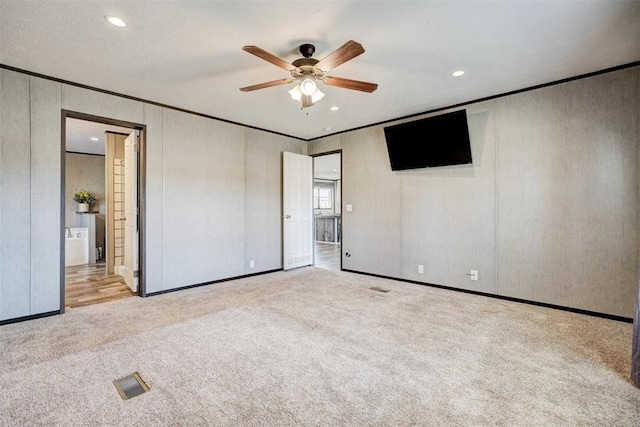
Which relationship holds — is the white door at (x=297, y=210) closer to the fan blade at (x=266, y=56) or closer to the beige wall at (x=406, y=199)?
the beige wall at (x=406, y=199)

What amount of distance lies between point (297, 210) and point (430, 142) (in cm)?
280

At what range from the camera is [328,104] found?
4113mm

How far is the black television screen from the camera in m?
3.92

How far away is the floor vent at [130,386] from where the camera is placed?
186 cm

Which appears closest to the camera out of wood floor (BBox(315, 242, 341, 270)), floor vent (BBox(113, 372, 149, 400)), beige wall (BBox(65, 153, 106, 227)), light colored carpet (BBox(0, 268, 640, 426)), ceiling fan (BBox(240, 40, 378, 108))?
light colored carpet (BBox(0, 268, 640, 426))

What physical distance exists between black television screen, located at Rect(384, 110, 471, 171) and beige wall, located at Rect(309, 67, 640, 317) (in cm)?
18

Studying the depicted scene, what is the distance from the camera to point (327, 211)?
41.7ft

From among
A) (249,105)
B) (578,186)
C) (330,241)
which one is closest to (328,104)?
(249,105)

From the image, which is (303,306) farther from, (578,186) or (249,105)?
(578,186)

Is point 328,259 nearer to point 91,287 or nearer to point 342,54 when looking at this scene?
point 91,287

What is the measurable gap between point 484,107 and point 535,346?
9.50 feet

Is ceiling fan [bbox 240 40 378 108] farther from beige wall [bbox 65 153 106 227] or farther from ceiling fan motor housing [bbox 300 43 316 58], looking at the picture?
beige wall [bbox 65 153 106 227]

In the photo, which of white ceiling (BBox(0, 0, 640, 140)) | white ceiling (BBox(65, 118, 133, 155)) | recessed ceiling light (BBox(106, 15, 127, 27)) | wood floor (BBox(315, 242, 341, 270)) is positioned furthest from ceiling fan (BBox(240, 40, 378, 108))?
wood floor (BBox(315, 242, 341, 270))

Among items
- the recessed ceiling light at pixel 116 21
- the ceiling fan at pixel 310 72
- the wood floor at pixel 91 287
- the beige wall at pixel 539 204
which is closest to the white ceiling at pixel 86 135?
the wood floor at pixel 91 287
